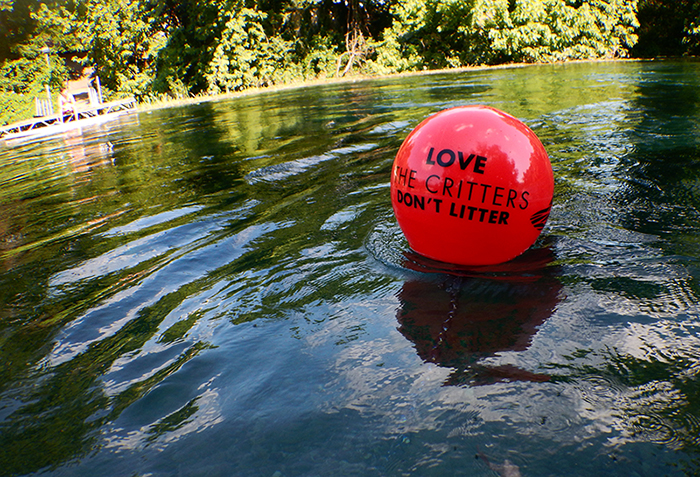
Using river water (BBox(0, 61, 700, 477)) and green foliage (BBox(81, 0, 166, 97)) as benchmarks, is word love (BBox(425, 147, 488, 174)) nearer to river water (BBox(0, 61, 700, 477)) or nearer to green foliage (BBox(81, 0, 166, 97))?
river water (BBox(0, 61, 700, 477))

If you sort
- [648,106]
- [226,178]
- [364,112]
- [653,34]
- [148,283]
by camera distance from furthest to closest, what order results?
[653,34] < [364,112] < [648,106] < [226,178] < [148,283]

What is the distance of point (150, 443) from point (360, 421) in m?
1.06

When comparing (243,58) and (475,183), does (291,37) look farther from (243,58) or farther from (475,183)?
(475,183)

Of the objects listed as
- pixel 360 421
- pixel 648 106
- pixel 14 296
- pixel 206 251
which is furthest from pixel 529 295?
pixel 648 106

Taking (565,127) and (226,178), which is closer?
(226,178)

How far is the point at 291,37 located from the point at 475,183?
3434cm

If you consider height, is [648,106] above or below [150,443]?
above

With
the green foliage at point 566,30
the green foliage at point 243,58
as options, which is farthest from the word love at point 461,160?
the green foliage at point 243,58

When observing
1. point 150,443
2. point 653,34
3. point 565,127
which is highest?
point 653,34

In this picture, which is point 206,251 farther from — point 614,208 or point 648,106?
point 648,106

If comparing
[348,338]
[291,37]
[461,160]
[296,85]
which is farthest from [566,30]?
[348,338]

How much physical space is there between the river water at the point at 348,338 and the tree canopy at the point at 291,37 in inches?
916

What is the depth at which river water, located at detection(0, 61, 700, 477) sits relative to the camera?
2395 millimetres

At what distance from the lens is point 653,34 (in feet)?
88.1
